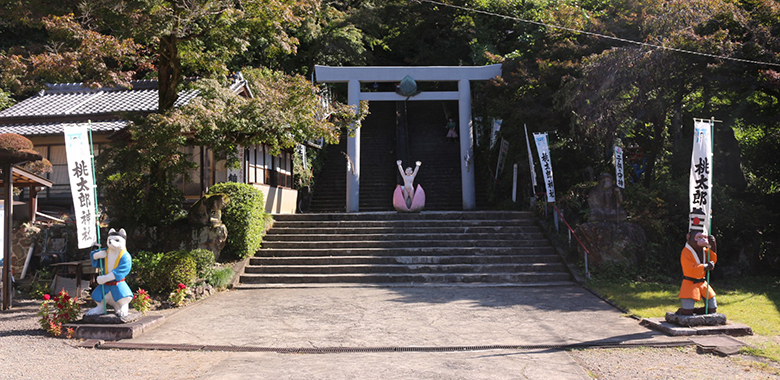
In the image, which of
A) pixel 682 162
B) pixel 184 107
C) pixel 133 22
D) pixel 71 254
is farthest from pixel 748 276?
pixel 71 254

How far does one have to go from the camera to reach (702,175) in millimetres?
7766

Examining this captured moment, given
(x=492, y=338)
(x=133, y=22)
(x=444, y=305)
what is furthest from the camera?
(x=133, y=22)

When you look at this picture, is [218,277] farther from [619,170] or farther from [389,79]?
[389,79]

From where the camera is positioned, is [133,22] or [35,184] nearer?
[133,22]

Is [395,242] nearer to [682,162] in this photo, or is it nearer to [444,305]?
[444,305]

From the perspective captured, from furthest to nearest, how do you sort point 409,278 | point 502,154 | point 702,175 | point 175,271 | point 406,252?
1. point 502,154
2. point 406,252
3. point 409,278
4. point 175,271
5. point 702,175

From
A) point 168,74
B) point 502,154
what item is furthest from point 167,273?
point 502,154

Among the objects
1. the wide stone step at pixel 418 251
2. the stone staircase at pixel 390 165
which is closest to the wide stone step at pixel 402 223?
the wide stone step at pixel 418 251

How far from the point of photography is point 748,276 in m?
12.0

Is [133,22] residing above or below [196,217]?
above

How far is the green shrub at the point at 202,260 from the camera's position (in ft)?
35.0

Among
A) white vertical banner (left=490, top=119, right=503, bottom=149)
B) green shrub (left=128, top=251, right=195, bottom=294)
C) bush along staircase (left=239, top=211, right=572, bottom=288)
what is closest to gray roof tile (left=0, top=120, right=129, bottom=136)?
bush along staircase (left=239, top=211, right=572, bottom=288)

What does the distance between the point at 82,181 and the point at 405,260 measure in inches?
284

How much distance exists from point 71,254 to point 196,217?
3551 mm
